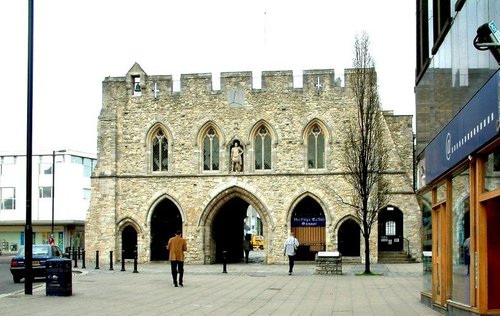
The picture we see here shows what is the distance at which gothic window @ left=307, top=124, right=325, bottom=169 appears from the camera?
39.8m

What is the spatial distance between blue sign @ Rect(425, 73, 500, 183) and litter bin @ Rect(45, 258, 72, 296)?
8789 millimetres

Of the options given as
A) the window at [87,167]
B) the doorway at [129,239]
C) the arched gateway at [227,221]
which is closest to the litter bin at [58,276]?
the arched gateway at [227,221]

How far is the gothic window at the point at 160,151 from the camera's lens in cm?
4125

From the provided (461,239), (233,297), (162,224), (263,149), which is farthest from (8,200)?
(461,239)

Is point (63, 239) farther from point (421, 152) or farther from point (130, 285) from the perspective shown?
point (421, 152)

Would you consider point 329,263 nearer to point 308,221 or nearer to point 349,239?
point 308,221

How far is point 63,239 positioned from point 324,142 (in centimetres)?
3829

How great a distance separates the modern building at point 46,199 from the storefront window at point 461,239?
59.6m

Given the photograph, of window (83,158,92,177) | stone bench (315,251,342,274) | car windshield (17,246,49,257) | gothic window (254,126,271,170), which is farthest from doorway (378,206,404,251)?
window (83,158,92,177)

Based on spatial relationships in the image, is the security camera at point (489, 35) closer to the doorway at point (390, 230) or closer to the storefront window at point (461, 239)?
the storefront window at point (461, 239)

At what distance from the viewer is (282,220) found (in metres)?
39.7

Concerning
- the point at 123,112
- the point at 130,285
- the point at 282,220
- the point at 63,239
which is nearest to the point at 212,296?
the point at 130,285

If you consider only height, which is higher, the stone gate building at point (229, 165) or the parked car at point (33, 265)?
the stone gate building at point (229, 165)

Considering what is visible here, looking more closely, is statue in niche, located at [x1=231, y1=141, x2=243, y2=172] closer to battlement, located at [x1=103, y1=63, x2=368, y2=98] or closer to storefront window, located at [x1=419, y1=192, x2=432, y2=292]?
battlement, located at [x1=103, y1=63, x2=368, y2=98]
